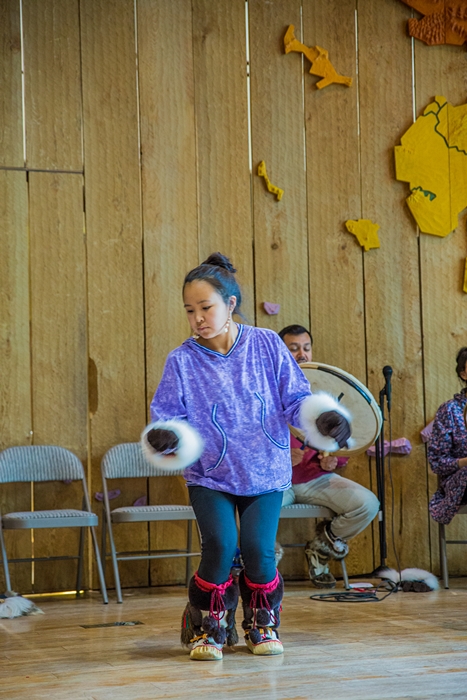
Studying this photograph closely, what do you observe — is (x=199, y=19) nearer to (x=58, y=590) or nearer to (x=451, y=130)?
(x=451, y=130)

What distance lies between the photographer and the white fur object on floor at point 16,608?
392cm

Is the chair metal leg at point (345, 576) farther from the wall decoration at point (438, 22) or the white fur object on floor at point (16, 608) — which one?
the wall decoration at point (438, 22)

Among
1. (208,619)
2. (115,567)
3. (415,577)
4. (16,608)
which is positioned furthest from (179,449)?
(415,577)

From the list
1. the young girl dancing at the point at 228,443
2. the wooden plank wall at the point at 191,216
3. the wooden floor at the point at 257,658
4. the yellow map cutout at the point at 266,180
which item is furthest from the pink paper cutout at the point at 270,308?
the young girl dancing at the point at 228,443

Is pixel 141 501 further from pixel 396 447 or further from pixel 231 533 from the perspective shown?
pixel 231 533

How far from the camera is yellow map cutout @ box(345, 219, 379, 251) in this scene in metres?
5.30

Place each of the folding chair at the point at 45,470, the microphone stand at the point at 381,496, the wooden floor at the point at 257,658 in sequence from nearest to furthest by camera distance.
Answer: the wooden floor at the point at 257,658, the folding chair at the point at 45,470, the microphone stand at the point at 381,496

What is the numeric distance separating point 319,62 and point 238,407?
301cm

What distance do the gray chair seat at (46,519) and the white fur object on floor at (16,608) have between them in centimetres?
33

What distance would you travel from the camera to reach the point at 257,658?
9.34 ft

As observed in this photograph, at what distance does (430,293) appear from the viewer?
17.7 ft

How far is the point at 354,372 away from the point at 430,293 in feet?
2.26

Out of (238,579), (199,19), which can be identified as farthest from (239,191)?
(238,579)

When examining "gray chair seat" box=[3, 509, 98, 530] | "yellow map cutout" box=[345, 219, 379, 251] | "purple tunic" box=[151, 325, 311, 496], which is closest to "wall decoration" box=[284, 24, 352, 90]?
"yellow map cutout" box=[345, 219, 379, 251]
